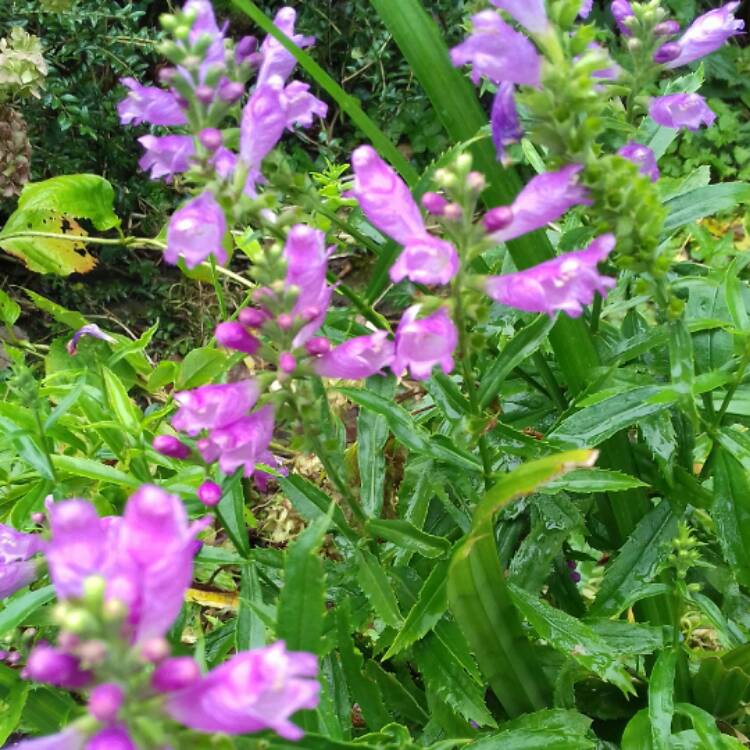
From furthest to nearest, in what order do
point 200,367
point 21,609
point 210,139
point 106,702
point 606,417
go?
point 200,367
point 606,417
point 21,609
point 210,139
point 106,702

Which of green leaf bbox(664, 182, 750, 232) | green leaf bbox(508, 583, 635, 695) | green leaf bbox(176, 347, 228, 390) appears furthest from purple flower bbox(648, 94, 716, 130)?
green leaf bbox(176, 347, 228, 390)

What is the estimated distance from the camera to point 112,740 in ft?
2.22

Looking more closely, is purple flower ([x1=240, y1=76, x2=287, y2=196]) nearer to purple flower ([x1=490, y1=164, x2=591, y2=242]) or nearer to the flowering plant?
the flowering plant

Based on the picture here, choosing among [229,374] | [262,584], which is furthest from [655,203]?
[262,584]

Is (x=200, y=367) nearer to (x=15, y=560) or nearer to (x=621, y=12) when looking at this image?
(x=15, y=560)

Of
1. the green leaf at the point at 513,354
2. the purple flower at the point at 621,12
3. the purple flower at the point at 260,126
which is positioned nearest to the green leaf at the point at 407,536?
the green leaf at the point at 513,354

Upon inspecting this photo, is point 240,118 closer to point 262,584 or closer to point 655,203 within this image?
point 655,203

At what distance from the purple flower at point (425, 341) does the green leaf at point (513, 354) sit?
0.80ft

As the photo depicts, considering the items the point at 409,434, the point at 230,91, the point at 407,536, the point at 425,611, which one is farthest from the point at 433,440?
the point at 230,91

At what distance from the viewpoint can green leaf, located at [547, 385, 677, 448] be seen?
54.2 inches

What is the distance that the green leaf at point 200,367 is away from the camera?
207cm

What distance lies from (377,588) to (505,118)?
711 mm

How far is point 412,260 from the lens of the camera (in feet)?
3.40

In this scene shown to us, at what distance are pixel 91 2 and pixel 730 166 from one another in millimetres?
2669
